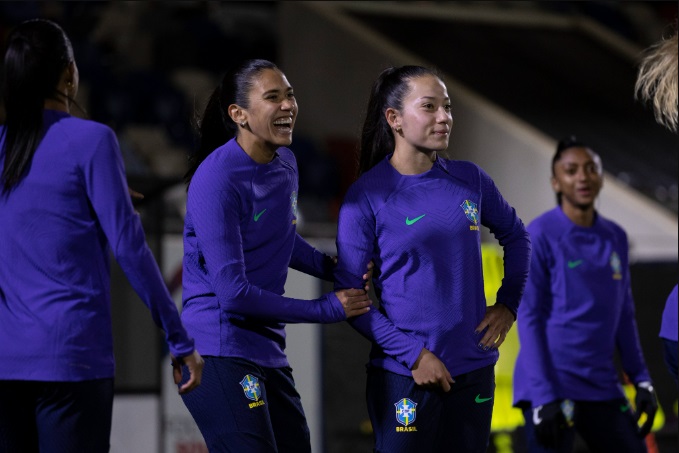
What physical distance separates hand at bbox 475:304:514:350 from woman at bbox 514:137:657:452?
1.15 meters

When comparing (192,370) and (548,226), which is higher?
(548,226)

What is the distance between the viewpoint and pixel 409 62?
12.7 m

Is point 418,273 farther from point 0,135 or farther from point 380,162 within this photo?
point 0,135

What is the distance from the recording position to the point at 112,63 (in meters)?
13.1

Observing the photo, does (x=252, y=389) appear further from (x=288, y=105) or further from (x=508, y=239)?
(x=508, y=239)

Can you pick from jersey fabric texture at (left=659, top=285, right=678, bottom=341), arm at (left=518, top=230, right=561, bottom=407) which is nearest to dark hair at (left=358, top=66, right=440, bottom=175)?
jersey fabric texture at (left=659, top=285, right=678, bottom=341)

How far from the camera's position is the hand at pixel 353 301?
3.42 m

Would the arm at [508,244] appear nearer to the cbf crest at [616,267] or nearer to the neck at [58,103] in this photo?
Result: the cbf crest at [616,267]

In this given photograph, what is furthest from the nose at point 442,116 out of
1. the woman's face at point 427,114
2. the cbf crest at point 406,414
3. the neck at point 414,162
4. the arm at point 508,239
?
the cbf crest at point 406,414

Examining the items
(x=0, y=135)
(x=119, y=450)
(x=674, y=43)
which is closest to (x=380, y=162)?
(x=674, y=43)

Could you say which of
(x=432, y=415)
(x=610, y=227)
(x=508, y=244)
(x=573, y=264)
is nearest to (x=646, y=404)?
(x=573, y=264)

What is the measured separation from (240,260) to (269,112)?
19.4 inches

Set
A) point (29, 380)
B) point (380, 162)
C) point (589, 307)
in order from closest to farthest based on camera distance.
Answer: point (29, 380) < point (380, 162) < point (589, 307)

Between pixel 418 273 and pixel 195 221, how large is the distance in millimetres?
699
